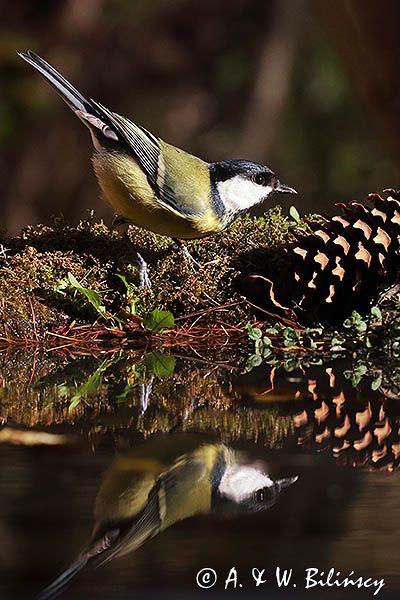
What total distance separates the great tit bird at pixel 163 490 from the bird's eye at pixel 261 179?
100 centimetres

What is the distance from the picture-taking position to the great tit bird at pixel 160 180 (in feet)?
5.87

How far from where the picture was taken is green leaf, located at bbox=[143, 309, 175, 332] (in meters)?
1.57

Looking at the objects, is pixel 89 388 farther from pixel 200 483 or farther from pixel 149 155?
pixel 149 155

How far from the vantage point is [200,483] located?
0.82 meters

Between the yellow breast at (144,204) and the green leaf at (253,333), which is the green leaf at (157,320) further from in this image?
the yellow breast at (144,204)

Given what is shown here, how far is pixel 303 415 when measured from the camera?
1095mm

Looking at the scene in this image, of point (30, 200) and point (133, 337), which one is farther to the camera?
point (30, 200)

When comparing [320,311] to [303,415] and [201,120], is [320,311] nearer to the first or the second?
[303,415]

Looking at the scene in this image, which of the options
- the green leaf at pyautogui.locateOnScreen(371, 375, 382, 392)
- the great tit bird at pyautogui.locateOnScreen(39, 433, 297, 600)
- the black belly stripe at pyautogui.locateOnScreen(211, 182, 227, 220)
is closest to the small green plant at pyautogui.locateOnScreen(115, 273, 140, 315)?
the black belly stripe at pyautogui.locateOnScreen(211, 182, 227, 220)

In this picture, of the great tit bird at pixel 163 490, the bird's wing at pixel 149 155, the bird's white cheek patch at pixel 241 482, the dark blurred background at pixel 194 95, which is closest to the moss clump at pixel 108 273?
the bird's wing at pixel 149 155

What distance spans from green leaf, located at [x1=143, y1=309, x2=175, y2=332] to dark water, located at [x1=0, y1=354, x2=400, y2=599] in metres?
0.24

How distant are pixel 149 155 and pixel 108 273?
→ 10.5 inches

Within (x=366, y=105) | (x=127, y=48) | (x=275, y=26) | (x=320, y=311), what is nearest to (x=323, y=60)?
(x=275, y=26)

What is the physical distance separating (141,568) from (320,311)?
111cm
